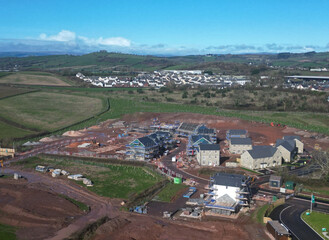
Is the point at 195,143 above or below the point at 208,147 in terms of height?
below

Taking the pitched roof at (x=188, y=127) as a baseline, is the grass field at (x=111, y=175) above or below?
below

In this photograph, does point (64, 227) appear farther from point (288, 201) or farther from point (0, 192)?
point (288, 201)

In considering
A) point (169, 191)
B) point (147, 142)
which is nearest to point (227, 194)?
point (169, 191)

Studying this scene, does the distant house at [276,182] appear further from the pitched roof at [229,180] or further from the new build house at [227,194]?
the pitched roof at [229,180]

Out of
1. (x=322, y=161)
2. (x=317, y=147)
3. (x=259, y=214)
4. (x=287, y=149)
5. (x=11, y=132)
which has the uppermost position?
(x=287, y=149)

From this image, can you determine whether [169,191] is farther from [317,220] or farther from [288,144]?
[288,144]

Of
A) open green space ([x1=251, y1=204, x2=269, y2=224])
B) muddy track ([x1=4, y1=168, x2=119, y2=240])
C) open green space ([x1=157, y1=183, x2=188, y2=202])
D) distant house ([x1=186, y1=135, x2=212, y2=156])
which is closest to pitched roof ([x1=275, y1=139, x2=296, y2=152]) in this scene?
distant house ([x1=186, y1=135, x2=212, y2=156])

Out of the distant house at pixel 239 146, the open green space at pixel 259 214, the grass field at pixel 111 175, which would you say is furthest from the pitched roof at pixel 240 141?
the open green space at pixel 259 214
